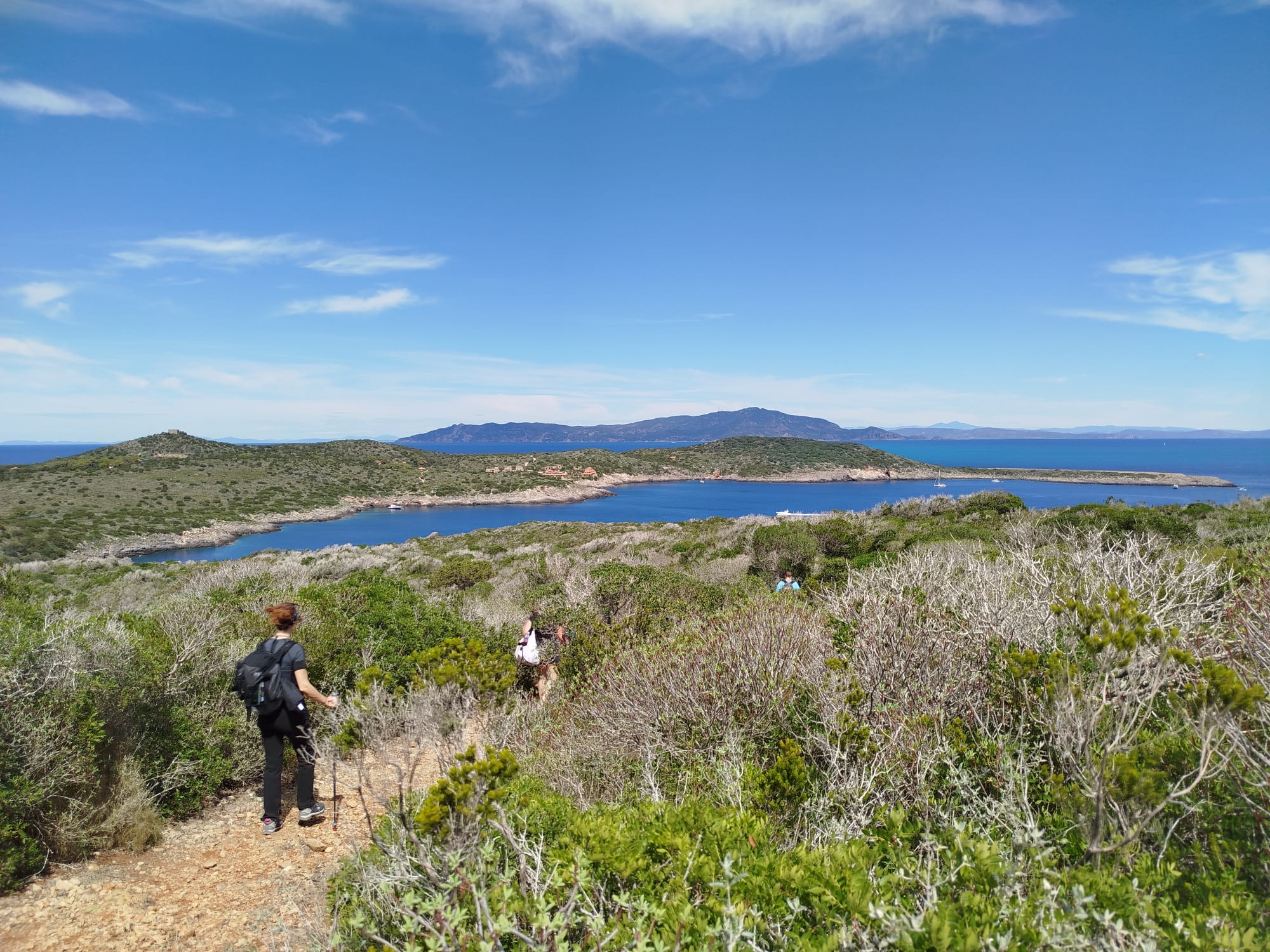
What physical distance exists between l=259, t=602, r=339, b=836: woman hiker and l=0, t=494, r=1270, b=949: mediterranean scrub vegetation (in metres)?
0.43

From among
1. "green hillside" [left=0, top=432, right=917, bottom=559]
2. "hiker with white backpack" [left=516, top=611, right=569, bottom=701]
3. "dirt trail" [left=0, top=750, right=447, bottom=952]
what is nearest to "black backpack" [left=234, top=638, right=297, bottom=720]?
"dirt trail" [left=0, top=750, right=447, bottom=952]

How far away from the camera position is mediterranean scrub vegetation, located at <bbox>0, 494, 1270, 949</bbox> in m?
2.01

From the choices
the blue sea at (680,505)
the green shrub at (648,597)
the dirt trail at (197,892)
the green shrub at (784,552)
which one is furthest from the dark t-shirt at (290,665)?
the blue sea at (680,505)

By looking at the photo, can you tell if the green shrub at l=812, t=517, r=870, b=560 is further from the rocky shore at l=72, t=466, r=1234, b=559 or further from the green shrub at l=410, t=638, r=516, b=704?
the rocky shore at l=72, t=466, r=1234, b=559

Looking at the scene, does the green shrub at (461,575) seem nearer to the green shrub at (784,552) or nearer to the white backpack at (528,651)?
the green shrub at (784,552)

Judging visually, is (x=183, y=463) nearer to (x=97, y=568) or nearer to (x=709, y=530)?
(x=97, y=568)

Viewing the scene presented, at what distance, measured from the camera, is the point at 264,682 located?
4.68 metres

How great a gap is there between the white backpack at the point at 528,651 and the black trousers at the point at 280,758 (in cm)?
311

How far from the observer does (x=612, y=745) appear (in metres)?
4.64

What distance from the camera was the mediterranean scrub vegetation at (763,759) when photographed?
2006 mm

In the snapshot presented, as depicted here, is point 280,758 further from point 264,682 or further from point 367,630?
point 367,630

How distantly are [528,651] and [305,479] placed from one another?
3378 inches

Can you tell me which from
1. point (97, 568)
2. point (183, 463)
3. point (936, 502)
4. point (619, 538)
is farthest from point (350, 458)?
point (936, 502)

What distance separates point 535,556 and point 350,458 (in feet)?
276
